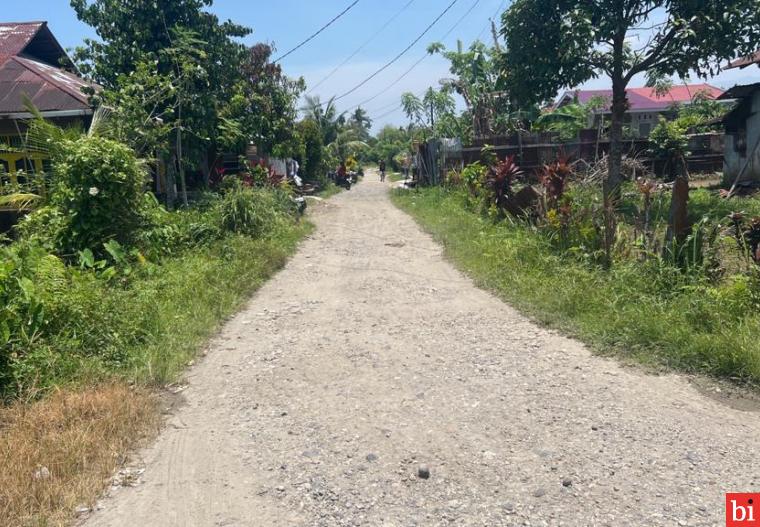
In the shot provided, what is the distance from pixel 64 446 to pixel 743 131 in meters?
17.5

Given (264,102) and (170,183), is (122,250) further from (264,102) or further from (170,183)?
(264,102)

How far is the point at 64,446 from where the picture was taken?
12.3 ft

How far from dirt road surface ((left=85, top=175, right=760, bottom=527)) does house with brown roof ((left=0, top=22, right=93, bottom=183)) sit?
350 inches

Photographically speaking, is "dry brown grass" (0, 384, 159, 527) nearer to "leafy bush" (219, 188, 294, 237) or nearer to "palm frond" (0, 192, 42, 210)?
"palm frond" (0, 192, 42, 210)

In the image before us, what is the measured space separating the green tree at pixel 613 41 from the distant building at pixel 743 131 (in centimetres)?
416

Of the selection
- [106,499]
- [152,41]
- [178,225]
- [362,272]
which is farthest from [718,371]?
[152,41]

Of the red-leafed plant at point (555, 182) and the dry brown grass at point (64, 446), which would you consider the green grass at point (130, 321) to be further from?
the red-leafed plant at point (555, 182)

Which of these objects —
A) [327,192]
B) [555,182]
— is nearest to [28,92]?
[555,182]

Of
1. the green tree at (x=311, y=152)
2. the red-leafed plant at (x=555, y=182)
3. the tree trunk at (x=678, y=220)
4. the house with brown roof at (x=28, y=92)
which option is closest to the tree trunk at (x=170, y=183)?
the house with brown roof at (x=28, y=92)

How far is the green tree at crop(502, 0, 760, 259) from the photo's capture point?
11.0m

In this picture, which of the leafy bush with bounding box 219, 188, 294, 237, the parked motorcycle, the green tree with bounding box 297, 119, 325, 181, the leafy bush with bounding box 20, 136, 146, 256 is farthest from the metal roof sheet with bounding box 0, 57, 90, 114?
the parked motorcycle

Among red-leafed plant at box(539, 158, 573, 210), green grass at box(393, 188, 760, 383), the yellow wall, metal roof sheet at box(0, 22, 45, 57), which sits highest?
metal roof sheet at box(0, 22, 45, 57)

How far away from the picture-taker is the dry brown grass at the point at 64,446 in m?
3.24

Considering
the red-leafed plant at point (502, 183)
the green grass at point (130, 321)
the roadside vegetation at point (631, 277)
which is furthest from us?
the red-leafed plant at point (502, 183)
